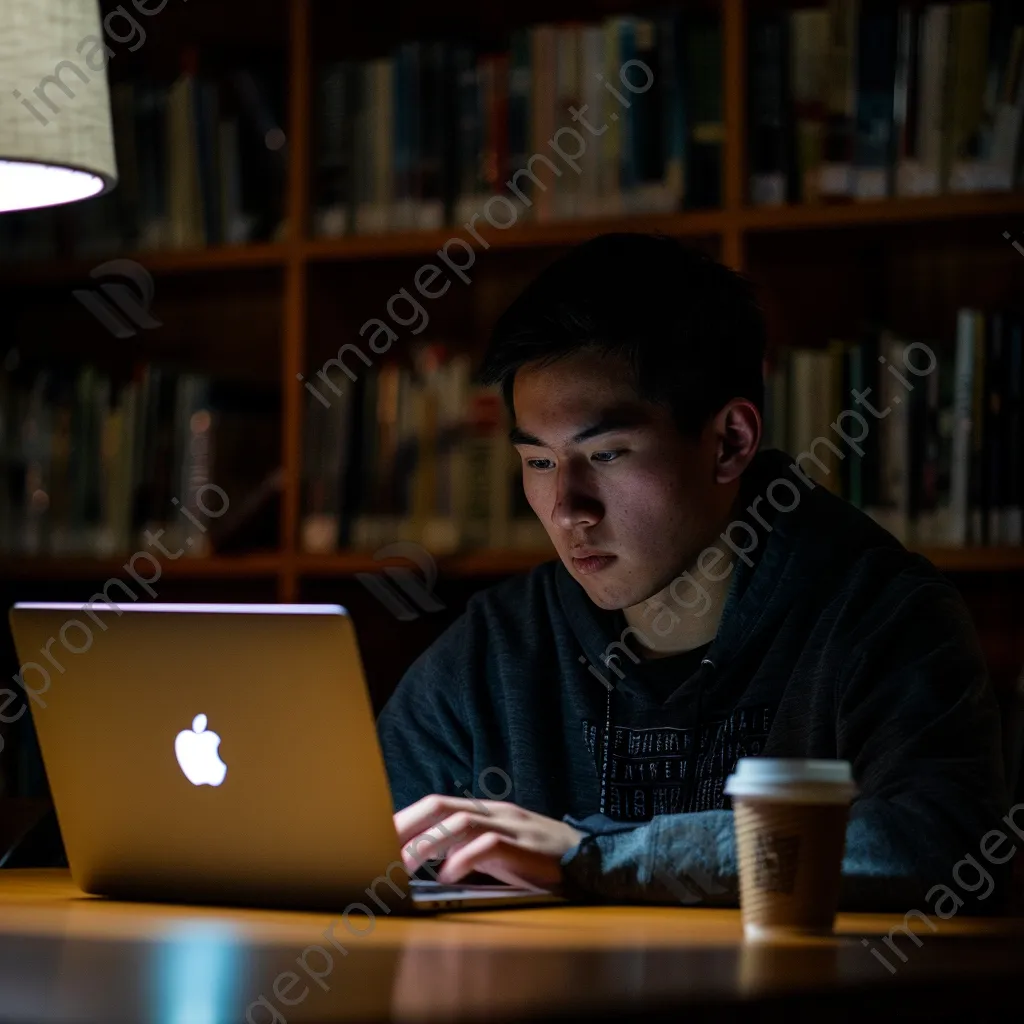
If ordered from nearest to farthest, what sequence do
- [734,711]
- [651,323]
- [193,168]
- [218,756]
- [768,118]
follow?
1. [218,756]
2. [734,711]
3. [651,323]
4. [768,118]
5. [193,168]

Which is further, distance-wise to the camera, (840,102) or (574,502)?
(840,102)

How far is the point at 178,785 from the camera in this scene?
4.29 ft

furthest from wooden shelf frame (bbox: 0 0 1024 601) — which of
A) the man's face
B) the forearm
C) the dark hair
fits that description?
the forearm

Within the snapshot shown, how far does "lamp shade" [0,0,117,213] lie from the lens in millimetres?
1525

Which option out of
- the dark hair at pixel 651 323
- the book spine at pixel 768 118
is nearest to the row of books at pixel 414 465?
the book spine at pixel 768 118

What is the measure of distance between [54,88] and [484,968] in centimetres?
94

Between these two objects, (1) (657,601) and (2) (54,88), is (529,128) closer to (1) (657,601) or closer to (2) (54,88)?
(1) (657,601)

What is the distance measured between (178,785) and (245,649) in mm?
144

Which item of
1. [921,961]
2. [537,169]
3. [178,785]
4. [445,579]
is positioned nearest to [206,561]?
[445,579]

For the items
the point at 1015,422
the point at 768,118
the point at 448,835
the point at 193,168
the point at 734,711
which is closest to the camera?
the point at 448,835

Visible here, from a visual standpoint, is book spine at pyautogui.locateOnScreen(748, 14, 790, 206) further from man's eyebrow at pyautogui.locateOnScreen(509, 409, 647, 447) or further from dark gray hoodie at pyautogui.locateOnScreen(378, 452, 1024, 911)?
man's eyebrow at pyautogui.locateOnScreen(509, 409, 647, 447)

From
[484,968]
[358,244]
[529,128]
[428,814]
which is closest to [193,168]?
[358,244]

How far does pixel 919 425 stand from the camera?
2.49 meters

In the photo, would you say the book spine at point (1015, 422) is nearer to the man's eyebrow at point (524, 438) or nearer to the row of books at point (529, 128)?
the row of books at point (529, 128)
